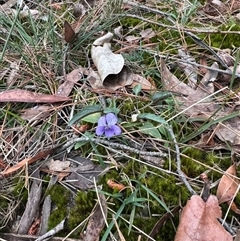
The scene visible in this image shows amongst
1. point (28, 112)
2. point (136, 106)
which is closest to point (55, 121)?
point (28, 112)

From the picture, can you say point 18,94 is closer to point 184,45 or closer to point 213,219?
point 184,45

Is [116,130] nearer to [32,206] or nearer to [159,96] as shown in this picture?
[159,96]

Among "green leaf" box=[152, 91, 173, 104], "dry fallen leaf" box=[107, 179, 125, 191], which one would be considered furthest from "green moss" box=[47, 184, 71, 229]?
"green leaf" box=[152, 91, 173, 104]

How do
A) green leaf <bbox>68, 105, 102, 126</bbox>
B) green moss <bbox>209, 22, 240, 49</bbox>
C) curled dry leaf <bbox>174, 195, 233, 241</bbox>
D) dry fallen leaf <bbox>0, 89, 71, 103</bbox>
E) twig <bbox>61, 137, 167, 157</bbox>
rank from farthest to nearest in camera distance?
green moss <bbox>209, 22, 240, 49</bbox>
dry fallen leaf <bbox>0, 89, 71, 103</bbox>
green leaf <bbox>68, 105, 102, 126</bbox>
twig <bbox>61, 137, 167, 157</bbox>
curled dry leaf <bbox>174, 195, 233, 241</bbox>

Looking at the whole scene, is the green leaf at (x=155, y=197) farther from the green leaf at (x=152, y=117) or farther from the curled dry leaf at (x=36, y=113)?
the curled dry leaf at (x=36, y=113)

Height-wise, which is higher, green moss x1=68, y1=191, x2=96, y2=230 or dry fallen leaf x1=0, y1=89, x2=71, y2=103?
dry fallen leaf x1=0, y1=89, x2=71, y2=103

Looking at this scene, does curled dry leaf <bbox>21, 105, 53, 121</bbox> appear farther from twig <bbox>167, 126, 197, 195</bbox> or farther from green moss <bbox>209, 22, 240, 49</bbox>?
green moss <bbox>209, 22, 240, 49</bbox>
